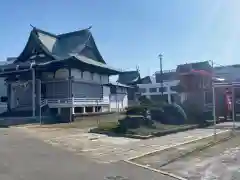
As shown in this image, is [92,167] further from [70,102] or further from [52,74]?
[52,74]

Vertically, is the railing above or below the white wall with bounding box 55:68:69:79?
below

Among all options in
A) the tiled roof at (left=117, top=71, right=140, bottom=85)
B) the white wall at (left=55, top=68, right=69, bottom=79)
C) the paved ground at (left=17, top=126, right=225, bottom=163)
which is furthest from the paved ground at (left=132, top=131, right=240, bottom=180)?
the tiled roof at (left=117, top=71, right=140, bottom=85)

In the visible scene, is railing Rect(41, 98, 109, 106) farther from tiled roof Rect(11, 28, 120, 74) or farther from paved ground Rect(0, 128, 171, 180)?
paved ground Rect(0, 128, 171, 180)

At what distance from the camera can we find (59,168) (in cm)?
809

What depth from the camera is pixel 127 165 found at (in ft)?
28.0

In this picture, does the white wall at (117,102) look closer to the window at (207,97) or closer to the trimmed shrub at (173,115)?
the window at (207,97)

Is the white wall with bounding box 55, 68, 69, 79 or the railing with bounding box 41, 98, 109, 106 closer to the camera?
the railing with bounding box 41, 98, 109, 106

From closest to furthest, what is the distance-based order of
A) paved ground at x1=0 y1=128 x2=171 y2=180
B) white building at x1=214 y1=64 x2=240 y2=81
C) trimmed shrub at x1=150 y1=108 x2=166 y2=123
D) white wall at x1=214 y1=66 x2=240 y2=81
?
1. paved ground at x1=0 y1=128 x2=171 y2=180
2. trimmed shrub at x1=150 y1=108 x2=166 y2=123
3. white wall at x1=214 y1=66 x2=240 y2=81
4. white building at x1=214 y1=64 x2=240 y2=81

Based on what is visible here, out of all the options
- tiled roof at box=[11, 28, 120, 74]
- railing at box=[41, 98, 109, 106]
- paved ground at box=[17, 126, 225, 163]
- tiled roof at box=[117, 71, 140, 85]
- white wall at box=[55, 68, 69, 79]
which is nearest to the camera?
paved ground at box=[17, 126, 225, 163]

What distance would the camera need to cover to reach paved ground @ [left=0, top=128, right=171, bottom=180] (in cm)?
718

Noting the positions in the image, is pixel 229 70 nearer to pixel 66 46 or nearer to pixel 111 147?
pixel 66 46

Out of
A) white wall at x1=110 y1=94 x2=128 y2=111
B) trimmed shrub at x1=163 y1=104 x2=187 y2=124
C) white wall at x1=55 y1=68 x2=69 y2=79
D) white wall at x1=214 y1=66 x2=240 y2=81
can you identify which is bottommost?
trimmed shrub at x1=163 y1=104 x2=187 y2=124

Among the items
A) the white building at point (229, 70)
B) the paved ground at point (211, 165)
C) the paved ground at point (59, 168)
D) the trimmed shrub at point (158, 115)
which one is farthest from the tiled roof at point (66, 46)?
the paved ground at point (211, 165)

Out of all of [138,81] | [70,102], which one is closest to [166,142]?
[70,102]
